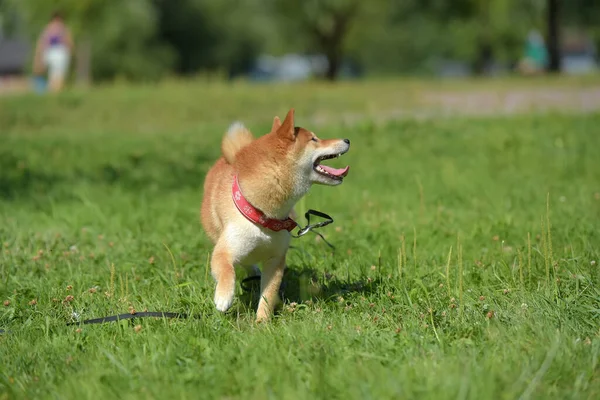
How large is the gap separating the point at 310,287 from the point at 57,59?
15020mm

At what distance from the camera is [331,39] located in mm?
41781

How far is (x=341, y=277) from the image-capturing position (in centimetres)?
490

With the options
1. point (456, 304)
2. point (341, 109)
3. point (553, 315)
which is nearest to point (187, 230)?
point (456, 304)

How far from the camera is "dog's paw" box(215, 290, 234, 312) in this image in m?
3.92

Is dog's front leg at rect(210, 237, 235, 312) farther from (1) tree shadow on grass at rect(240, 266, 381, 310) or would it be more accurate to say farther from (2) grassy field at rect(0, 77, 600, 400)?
(1) tree shadow on grass at rect(240, 266, 381, 310)

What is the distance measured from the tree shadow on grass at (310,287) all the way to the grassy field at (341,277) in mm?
18

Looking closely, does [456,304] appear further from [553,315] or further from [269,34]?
[269,34]

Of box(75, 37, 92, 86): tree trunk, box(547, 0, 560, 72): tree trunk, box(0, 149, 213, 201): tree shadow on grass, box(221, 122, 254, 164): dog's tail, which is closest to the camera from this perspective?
box(221, 122, 254, 164): dog's tail

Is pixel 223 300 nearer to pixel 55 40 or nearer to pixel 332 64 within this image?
pixel 55 40

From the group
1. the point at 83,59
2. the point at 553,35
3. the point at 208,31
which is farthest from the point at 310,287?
the point at 208,31

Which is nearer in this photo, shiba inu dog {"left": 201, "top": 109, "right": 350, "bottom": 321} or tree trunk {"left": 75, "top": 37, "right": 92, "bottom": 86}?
shiba inu dog {"left": 201, "top": 109, "right": 350, "bottom": 321}

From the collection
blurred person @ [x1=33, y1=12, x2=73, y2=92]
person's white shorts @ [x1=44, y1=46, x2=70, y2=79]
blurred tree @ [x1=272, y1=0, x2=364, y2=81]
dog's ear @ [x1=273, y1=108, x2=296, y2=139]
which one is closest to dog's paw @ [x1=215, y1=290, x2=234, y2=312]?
dog's ear @ [x1=273, y1=108, x2=296, y2=139]

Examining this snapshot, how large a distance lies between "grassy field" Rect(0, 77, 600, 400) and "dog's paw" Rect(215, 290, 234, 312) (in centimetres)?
10

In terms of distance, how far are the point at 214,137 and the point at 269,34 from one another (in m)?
41.5
